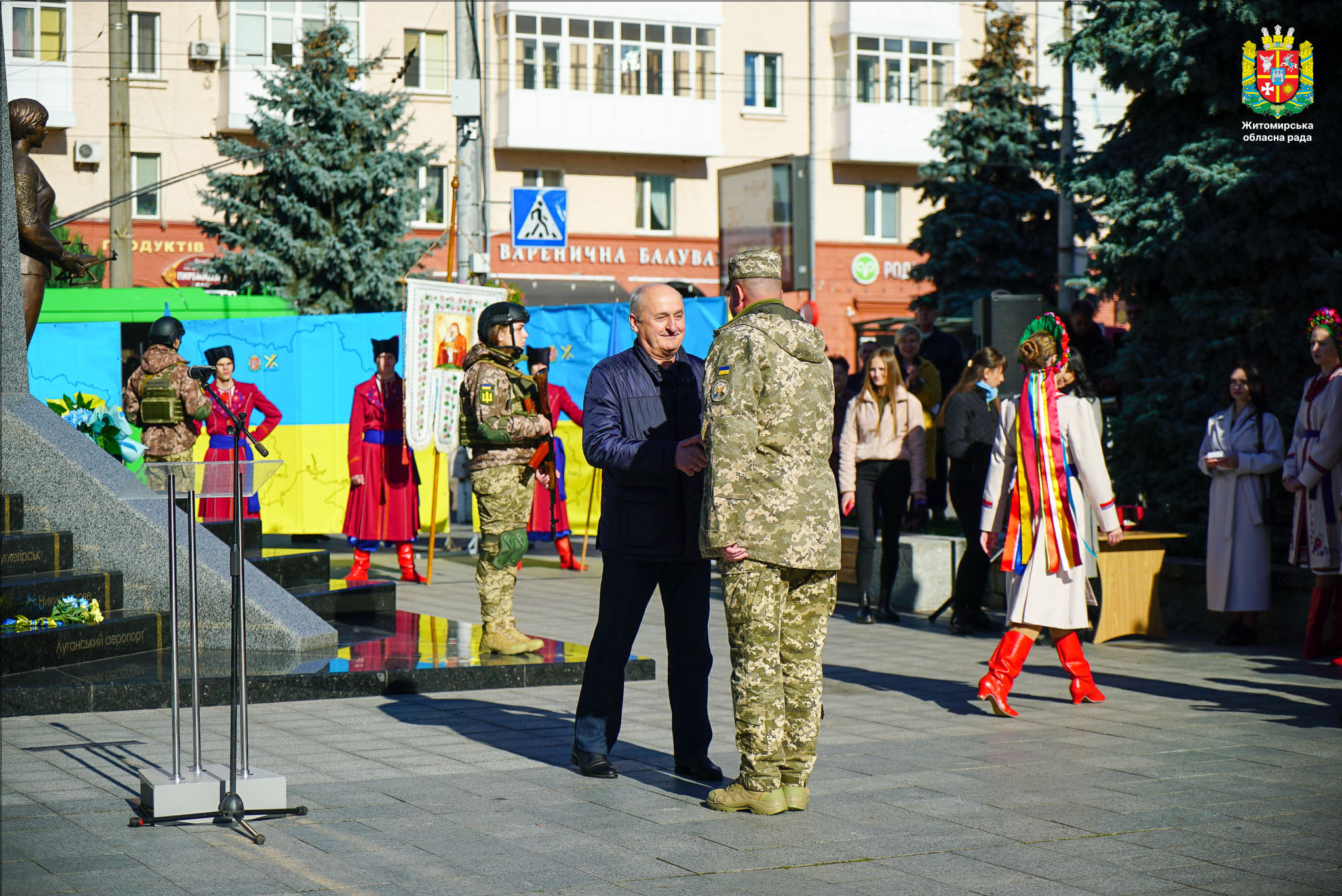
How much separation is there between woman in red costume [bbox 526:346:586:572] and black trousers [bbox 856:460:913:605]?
3.07m

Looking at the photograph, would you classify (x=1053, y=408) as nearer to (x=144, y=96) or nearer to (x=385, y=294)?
(x=385, y=294)

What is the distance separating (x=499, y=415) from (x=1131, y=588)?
195 inches

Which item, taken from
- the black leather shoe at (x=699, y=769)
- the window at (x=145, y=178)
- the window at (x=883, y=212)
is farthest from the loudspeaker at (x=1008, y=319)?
the window at (x=883, y=212)

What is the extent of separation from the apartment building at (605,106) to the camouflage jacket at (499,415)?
25119 mm

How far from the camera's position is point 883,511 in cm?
1206

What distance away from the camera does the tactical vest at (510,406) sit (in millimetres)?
9031

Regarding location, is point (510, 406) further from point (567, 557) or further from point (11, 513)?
point (567, 557)

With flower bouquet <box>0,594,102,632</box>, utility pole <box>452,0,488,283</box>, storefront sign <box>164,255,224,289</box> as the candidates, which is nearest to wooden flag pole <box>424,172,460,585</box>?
utility pole <box>452,0,488,283</box>

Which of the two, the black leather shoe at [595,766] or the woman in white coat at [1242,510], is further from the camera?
the woman in white coat at [1242,510]

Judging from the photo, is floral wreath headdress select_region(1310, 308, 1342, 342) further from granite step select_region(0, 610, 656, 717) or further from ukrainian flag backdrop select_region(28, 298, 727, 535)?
ukrainian flag backdrop select_region(28, 298, 727, 535)

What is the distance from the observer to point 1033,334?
8570 millimetres

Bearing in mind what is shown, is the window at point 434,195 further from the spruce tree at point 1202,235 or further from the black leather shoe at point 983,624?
the black leather shoe at point 983,624

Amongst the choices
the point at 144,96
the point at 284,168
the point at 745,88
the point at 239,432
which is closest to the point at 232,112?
the point at 144,96

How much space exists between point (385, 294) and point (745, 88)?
47.2 ft
